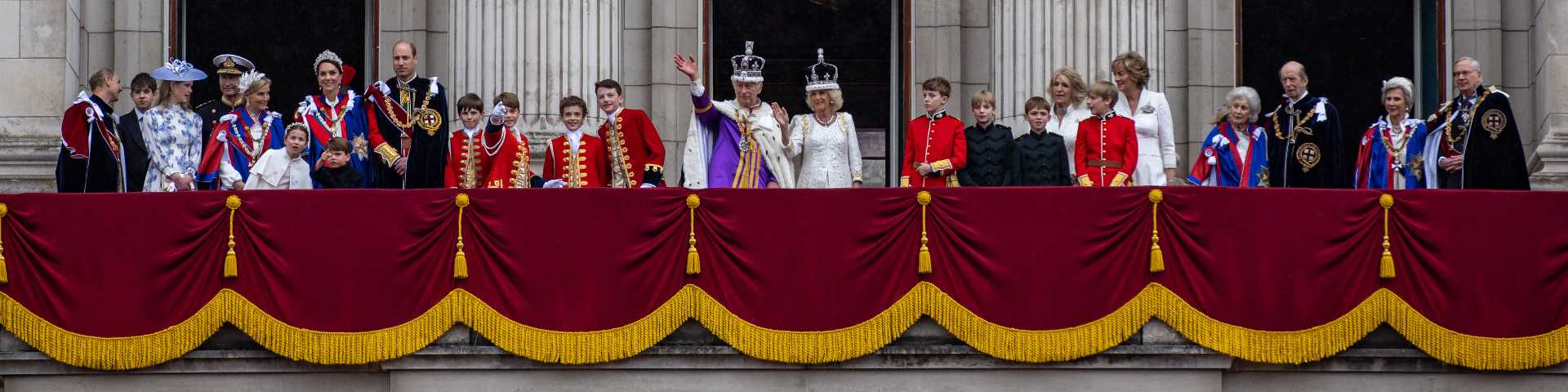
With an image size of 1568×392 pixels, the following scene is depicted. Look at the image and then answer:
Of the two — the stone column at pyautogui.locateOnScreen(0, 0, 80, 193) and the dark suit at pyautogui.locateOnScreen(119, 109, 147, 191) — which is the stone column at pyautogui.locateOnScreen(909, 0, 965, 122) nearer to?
the dark suit at pyautogui.locateOnScreen(119, 109, 147, 191)

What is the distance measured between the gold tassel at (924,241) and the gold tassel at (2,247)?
6642mm

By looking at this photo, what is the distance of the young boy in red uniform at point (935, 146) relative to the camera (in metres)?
19.3

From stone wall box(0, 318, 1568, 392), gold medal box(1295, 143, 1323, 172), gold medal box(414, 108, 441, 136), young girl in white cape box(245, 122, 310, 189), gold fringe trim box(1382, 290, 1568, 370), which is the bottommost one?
stone wall box(0, 318, 1568, 392)

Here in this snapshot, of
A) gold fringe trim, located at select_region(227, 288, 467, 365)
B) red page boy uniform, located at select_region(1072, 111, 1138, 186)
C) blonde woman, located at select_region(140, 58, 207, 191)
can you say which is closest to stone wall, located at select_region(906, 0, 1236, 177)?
red page boy uniform, located at select_region(1072, 111, 1138, 186)

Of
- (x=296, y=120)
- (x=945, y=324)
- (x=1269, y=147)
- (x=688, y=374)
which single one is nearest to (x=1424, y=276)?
(x=1269, y=147)

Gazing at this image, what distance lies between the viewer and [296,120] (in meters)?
20.2

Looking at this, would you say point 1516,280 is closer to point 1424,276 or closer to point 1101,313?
point 1424,276

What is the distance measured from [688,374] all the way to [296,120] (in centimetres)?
421

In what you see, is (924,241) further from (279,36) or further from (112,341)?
(279,36)

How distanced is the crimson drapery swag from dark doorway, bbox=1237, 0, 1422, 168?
5408 mm

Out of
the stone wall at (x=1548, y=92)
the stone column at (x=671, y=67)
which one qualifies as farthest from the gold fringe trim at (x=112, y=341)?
the stone wall at (x=1548, y=92)

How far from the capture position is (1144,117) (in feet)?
64.5

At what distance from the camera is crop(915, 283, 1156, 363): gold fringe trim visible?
709 inches

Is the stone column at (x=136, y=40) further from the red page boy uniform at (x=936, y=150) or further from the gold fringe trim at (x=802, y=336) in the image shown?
the red page boy uniform at (x=936, y=150)
